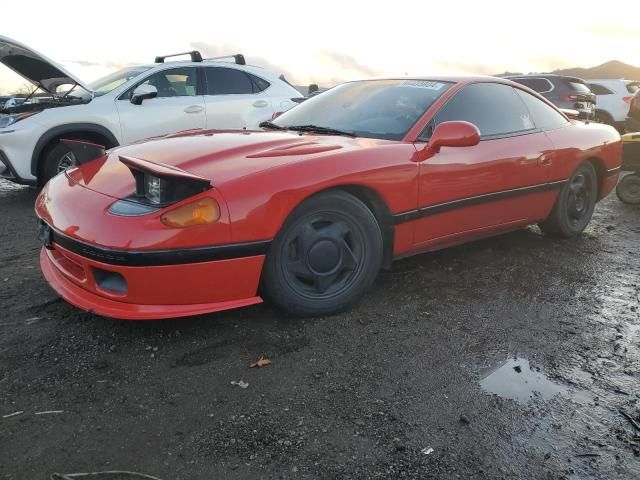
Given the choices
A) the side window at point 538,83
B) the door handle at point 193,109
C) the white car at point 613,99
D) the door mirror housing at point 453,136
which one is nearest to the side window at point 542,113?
the door mirror housing at point 453,136

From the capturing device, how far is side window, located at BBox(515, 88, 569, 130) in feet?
14.5

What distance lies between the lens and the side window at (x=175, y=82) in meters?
6.66

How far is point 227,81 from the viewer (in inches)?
283

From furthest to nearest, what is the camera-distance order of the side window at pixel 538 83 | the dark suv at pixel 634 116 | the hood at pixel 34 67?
the side window at pixel 538 83, the dark suv at pixel 634 116, the hood at pixel 34 67

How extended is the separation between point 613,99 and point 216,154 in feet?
45.9

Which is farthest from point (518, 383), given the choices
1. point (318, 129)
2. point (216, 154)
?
point (318, 129)

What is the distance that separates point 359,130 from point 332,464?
7.36ft

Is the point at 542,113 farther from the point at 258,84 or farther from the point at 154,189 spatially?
the point at 258,84

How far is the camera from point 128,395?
230cm

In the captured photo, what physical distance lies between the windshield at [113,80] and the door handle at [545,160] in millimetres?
4753

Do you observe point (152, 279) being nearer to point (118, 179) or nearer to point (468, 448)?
point (118, 179)

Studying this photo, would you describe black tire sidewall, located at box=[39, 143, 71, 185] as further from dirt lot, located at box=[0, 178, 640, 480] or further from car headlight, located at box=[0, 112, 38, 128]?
dirt lot, located at box=[0, 178, 640, 480]

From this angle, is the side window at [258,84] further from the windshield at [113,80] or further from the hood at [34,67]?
the hood at [34,67]

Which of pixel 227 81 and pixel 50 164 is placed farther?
pixel 227 81
